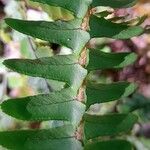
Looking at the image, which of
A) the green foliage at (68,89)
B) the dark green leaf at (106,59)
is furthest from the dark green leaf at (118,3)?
the dark green leaf at (106,59)

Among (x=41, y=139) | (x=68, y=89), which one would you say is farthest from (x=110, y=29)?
(x=41, y=139)

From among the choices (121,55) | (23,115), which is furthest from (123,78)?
(23,115)

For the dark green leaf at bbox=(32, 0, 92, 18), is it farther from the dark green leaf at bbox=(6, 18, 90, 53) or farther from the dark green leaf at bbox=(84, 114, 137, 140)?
the dark green leaf at bbox=(84, 114, 137, 140)

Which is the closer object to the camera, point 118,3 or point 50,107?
point 50,107

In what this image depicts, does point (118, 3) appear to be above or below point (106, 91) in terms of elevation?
above

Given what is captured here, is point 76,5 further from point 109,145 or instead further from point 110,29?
point 109,145

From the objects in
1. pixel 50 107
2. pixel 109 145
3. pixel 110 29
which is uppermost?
pixel 110 29

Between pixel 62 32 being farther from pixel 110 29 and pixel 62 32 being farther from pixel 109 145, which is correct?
pixel 109 145
